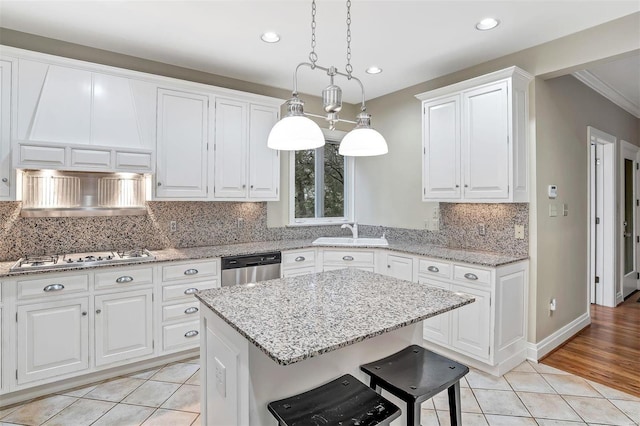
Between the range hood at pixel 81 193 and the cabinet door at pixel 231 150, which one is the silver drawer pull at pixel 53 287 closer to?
the range hood at pixel 81 193

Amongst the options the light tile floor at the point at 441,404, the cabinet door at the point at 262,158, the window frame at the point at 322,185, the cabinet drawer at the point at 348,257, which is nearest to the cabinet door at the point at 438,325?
the light tile floor at the point at 441,404

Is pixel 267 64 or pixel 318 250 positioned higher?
pixel 267 64

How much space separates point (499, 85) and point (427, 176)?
1.02 meters

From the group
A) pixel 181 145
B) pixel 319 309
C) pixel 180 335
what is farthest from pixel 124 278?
pixel 319 309

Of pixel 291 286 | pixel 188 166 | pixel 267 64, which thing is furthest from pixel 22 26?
pixel 291 286

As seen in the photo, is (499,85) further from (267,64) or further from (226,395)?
(226,395)

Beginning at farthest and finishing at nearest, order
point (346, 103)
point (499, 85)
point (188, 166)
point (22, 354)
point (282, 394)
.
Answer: point (346, 103) < point (188, 166) < point (499, 85) < point (22, 354) < point (282, 394)

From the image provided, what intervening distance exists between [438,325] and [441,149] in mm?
1660

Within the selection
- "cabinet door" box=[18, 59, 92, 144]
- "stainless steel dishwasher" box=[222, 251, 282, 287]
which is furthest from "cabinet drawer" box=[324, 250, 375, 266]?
"cabinet door" box=[18, 59, 92, 144]

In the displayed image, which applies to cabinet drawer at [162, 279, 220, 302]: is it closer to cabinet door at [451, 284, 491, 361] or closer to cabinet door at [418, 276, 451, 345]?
cabinet door at [418, 276, 451, 345]

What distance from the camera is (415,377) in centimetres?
151

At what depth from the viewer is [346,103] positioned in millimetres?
4719

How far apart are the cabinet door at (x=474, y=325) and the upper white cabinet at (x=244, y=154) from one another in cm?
214

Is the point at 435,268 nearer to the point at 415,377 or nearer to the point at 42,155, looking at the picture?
the point at 415,377
